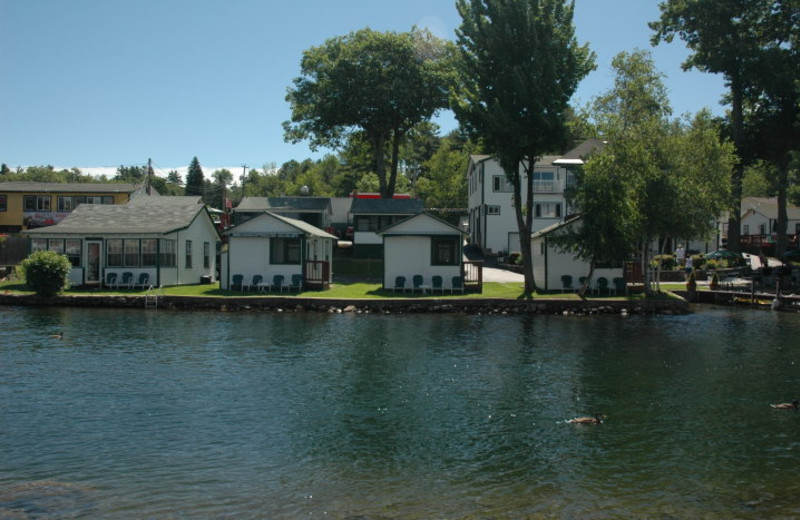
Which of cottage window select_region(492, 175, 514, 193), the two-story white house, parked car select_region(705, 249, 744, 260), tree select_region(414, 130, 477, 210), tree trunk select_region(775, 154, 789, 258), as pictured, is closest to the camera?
parked car select_region(705, 249, 744, 260)

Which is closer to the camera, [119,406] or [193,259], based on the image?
[119,406]

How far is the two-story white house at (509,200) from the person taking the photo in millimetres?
62125

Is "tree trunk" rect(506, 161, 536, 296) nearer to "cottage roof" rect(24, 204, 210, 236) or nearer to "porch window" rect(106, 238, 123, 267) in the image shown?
"cottage roof" rect(24, 204, 210, 236)

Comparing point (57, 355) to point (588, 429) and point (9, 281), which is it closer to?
point (588, 429)

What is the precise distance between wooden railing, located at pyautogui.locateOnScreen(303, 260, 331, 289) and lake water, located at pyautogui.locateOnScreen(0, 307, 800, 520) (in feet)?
46.8

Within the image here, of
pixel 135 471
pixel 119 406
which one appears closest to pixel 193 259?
pixel 119 406

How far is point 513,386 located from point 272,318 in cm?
1877

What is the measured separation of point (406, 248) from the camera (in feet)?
141

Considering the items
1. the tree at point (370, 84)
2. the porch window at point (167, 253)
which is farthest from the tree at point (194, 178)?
the porch window at point (167, 253)

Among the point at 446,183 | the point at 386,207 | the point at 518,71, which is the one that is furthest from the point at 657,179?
the point at 446,183

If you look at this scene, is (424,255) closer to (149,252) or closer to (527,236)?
(527,236)

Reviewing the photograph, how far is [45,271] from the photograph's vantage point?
3847 centimetres

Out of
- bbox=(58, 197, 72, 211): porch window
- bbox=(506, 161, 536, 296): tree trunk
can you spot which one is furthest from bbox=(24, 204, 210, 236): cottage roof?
bbox=(58, 197, 72, 211): porch window

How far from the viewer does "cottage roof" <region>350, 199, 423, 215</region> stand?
195ft
